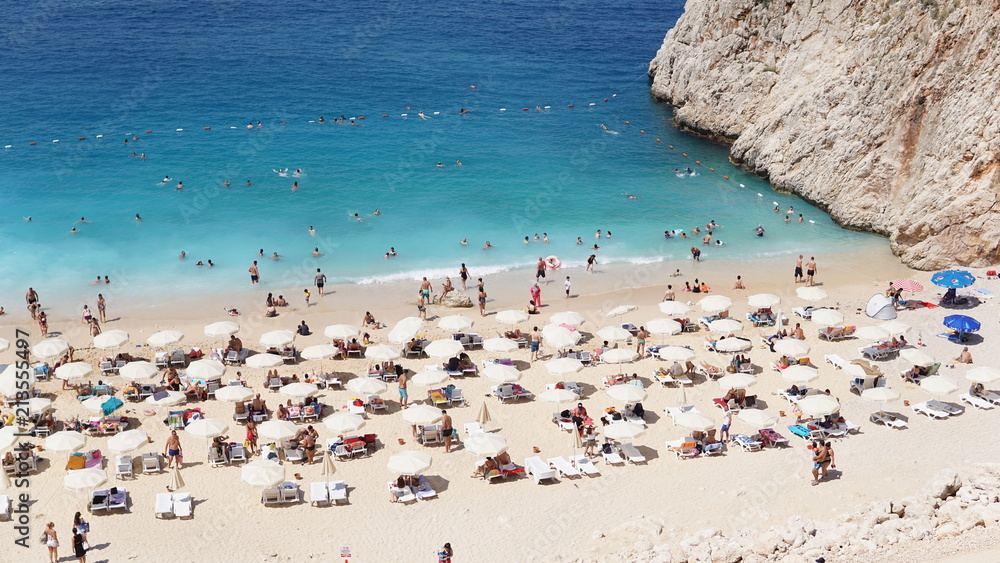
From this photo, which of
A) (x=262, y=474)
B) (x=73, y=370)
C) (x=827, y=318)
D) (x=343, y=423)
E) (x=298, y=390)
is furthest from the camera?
(x=827, y=318)

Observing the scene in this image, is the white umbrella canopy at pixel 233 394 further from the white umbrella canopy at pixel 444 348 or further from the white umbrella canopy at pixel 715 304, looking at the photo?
the white umbrella canopy at pixel 715 304

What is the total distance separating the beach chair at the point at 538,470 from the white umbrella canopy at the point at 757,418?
5530 millimetres

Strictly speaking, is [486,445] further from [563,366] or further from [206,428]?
[206,428]

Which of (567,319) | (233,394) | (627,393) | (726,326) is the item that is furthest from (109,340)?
(726,326)

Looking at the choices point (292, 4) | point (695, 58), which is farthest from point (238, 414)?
point (292, 4)

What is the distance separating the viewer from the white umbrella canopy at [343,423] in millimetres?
22516

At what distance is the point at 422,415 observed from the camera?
23141 millimetres

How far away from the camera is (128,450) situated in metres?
21.8

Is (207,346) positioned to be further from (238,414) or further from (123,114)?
(123,114)

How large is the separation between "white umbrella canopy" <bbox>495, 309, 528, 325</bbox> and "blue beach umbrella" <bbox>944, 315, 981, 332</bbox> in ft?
46.3

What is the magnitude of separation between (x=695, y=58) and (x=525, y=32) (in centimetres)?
2616

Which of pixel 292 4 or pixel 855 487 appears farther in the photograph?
pixel 292 4

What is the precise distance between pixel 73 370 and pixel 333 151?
28.7 meters

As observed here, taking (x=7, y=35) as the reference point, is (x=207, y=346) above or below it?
below
